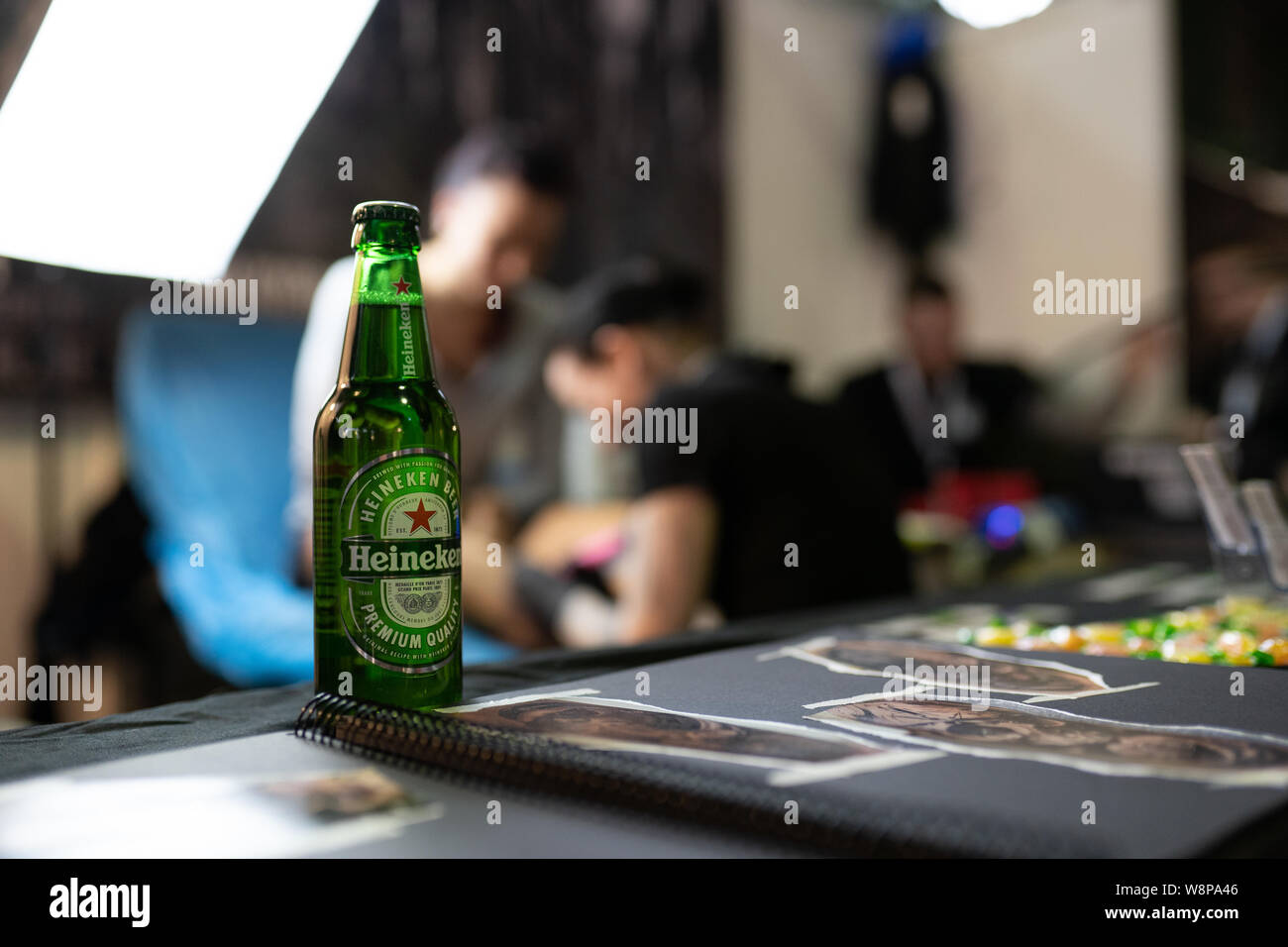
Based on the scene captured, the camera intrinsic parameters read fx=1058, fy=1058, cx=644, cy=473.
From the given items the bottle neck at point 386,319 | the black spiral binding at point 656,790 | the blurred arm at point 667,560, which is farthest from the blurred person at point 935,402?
the black spiral binding at point 656,790

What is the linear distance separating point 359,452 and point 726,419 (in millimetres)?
1111

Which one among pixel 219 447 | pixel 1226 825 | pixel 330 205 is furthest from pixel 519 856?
pixel 330 205

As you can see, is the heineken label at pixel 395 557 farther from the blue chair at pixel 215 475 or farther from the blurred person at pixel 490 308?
the blurred person at pixel 490 308

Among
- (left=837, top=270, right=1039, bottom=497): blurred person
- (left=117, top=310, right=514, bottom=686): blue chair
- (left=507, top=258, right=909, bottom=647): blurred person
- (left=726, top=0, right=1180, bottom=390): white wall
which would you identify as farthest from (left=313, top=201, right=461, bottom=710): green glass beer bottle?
(left=837, top=270, right=1039, bottom=497): blurred person

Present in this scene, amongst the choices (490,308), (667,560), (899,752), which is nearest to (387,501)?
(899,752)

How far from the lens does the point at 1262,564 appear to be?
3.28 ft

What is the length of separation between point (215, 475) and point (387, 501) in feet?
5.95

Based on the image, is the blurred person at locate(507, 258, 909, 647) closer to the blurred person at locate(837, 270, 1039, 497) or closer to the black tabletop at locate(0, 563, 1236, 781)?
the black tabletop at locate(0, 563, 1236, 781)

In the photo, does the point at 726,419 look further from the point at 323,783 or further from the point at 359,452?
the point at 323,783

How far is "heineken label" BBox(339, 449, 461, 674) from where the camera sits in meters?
0.58

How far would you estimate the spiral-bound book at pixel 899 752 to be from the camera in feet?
1.31

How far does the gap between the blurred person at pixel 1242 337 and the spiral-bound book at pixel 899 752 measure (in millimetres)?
3081

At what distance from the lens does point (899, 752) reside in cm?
51

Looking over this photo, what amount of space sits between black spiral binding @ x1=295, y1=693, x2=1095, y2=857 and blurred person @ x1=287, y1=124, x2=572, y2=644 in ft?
6.38
